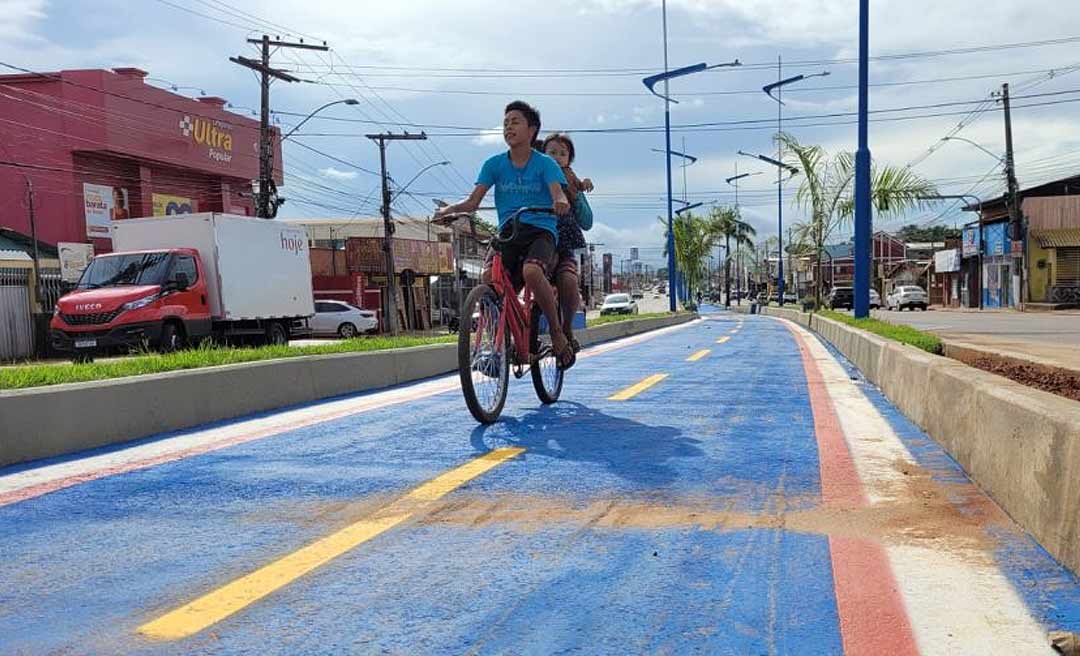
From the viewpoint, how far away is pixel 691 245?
67312 millimetres

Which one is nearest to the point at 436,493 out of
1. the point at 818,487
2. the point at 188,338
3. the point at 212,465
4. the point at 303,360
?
the point at 212,465

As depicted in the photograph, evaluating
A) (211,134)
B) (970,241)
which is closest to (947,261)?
(970,241)

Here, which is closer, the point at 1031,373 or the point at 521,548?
the point at 521,548

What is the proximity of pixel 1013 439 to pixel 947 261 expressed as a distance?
196 feet

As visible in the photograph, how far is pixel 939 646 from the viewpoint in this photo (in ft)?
7.41

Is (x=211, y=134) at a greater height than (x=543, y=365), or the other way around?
(x=211, y=134)

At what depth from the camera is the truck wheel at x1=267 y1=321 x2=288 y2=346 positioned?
Answer: 2148 centimetres

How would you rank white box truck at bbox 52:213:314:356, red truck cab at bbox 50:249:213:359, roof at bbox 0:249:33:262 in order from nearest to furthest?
red truck cab at bbox 50:249:213:359 < white box truck at bbox 52:213:314:356 < roof at bbox 0:249:33:262

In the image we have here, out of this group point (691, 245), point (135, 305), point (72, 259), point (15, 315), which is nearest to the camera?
point (135, 305)

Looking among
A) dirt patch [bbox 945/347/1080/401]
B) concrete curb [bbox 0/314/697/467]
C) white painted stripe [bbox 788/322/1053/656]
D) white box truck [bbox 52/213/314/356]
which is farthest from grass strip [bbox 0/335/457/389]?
white box truck [bbox 52/213/314/356]

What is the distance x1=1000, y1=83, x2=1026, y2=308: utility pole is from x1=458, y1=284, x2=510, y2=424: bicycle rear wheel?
139 feet

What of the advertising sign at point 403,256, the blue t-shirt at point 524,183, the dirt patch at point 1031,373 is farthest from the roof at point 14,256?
the dirt patch at point 1031,373

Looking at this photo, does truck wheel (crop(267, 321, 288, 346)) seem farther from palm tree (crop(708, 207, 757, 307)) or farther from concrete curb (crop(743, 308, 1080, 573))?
palm tree (crop(708, 207, 757, 307))

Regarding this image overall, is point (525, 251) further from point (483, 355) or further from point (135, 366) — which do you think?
point (135, 366)
